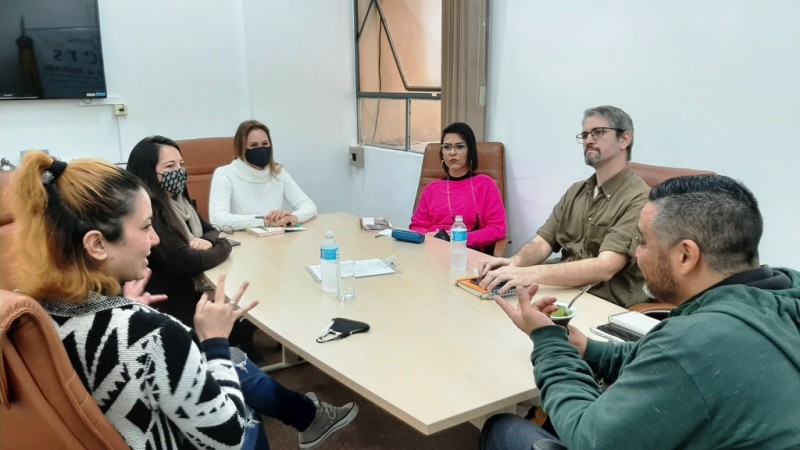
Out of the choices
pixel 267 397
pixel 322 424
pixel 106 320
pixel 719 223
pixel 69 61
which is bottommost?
pixel 322 424

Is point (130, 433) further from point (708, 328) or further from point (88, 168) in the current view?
point (708, 328)

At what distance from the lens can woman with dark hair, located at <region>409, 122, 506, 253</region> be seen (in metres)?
3.24

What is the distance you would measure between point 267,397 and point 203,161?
226cm

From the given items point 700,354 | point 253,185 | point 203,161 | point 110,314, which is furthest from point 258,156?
point 700,354

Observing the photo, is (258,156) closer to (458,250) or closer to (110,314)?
(458,250)

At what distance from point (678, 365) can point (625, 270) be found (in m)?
1.41

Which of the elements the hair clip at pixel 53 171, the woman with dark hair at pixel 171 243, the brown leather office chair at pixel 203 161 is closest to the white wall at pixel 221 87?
the brown leather office chair at pixel 203 161

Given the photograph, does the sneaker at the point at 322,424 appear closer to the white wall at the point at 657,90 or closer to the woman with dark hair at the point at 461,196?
the woman with dark hair at the point at 461,196

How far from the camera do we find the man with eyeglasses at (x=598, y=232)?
2.02m

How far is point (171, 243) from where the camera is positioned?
221 centimetres

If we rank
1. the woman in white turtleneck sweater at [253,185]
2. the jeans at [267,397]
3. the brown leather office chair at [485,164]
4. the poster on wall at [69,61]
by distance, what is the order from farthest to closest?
the poster on wall at [69,61]
the brown leather office chair at [485,164]
the woman in white turtleneck sweater at [253,185]
the jeans at [267,397]

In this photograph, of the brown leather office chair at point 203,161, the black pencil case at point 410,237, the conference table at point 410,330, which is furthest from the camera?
the brown leather office chair at point 203,161

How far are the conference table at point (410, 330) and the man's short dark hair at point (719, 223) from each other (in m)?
0.50

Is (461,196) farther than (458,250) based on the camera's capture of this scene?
Yes
